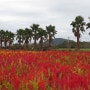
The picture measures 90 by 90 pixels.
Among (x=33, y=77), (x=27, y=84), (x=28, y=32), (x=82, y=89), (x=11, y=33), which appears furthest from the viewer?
(x=11, y=33)

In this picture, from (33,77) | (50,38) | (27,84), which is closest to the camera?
(27,84)

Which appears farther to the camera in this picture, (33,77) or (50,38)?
(50,38)

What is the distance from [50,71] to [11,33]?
456ft

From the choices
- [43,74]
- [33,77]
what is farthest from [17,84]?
[43,74]

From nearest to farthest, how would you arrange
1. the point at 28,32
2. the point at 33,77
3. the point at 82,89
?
the point at 82,89
the point at 33,77
the point at 28,32

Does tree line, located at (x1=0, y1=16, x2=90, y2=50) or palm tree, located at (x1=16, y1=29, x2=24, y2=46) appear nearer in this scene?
tree line, located at (x1=0, y1=16, x2=90, y2=50)

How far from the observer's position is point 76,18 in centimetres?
9356

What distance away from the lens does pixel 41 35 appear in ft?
390

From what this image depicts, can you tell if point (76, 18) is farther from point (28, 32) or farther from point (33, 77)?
point (33, 77)

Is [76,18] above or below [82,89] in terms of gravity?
above

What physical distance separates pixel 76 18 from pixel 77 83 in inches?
3508

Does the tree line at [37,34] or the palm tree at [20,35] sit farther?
the palm tree at [20,35]

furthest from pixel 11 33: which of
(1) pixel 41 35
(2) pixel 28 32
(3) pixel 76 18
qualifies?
(3) pixel 76 18

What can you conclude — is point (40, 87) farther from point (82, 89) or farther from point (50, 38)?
point (50, 38)
